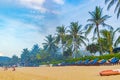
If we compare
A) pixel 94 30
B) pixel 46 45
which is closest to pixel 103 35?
pixel 94 30

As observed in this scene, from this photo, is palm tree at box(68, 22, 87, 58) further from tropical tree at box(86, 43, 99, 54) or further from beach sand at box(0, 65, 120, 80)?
beach sand at box(0, 65, 120, 80)

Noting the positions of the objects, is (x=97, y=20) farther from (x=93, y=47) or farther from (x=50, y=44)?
(x=50, y=44)

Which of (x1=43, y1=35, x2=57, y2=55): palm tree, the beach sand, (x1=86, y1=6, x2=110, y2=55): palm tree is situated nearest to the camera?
the beach sand

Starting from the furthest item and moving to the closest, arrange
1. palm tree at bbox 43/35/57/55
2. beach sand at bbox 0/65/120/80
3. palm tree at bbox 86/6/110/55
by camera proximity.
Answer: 1. palm tree at bbox 43/35/57/55
2. palm tree at bbox 86/6/110/55
3. beach sand at bbox 0/65/120/80

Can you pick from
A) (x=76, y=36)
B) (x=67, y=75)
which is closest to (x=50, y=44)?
(x=76, y=36)

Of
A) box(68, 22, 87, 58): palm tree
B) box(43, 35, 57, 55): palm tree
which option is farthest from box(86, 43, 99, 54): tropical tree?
box(43, 35, 57, 55): palm tree

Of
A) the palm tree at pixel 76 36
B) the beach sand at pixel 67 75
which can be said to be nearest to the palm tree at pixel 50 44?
the palm tree at pixel 76 36

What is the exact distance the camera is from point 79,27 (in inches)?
3078

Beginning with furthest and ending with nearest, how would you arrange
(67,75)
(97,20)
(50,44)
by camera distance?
(50,44) → (97,20) → (67,75)

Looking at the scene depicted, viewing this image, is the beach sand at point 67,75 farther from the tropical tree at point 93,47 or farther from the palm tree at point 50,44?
the palm tree at point 50,44

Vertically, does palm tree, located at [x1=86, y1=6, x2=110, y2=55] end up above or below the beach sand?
above

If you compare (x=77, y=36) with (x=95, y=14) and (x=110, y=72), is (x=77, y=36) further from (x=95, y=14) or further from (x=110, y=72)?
(x=110, y=72)

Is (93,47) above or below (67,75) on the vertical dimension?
above

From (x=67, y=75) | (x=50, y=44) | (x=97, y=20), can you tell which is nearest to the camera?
(x=67, y=75)
